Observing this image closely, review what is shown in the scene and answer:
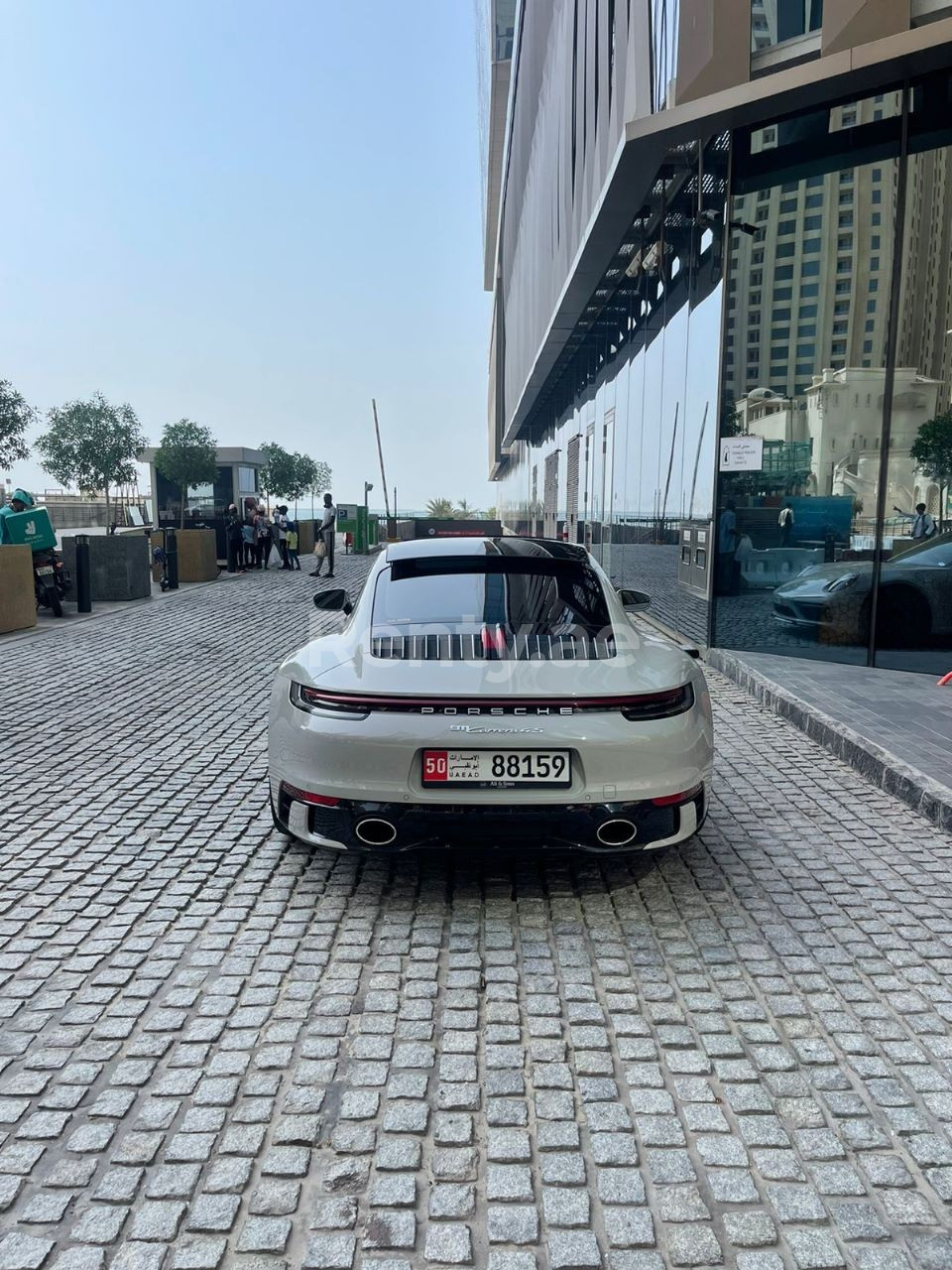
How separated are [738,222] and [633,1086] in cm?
978

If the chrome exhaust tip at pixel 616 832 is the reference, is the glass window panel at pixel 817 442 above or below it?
above

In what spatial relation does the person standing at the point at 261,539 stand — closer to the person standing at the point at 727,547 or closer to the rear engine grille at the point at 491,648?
the person standing at the point at 727,547

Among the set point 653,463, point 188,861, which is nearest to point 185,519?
point 653,463

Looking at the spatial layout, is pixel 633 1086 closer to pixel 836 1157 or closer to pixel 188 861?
pixel 836 1157

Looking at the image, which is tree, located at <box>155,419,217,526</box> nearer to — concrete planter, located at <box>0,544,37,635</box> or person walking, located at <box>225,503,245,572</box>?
person walking, located at <box>225,503,245,572</box>

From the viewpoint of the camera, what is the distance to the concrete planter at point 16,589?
497 inches

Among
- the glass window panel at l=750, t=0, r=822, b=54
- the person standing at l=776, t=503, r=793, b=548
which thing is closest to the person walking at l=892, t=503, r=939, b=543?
the person standing at l=776, t=503, r=793, b=548

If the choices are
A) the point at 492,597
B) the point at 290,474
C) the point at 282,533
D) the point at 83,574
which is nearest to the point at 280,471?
the point at 290,474

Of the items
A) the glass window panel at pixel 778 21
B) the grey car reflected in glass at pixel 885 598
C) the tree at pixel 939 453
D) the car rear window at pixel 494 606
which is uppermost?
the glass window panel at pixel 778 21

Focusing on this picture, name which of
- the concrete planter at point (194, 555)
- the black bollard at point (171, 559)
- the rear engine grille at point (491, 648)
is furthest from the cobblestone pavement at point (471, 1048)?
the concrete planter at point (194, 555)

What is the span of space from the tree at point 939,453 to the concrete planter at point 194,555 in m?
16.4

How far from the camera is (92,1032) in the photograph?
3096 millimetres

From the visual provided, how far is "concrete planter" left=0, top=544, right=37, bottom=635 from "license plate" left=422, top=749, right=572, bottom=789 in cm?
1037

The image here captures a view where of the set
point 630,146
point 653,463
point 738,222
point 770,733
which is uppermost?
point 630,146
